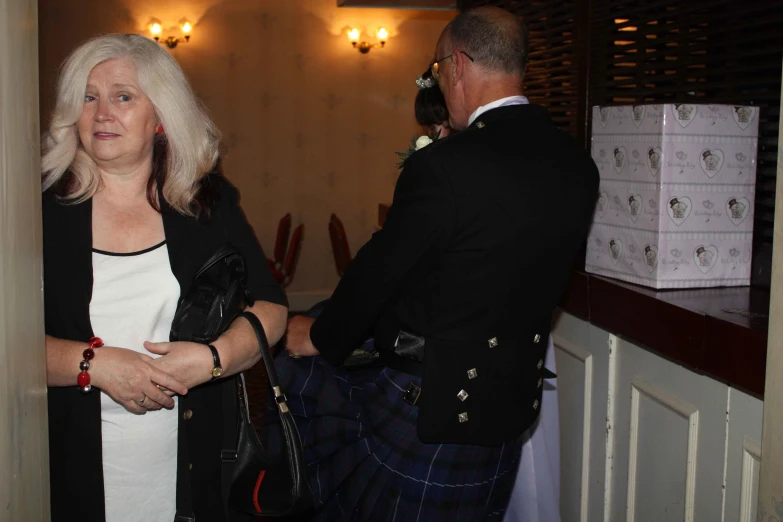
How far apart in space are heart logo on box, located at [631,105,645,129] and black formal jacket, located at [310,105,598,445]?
1.18ft

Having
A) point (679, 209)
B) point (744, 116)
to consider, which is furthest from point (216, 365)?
point (744, 116)

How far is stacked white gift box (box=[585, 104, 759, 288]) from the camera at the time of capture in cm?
212

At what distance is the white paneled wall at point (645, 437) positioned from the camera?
6.33ft

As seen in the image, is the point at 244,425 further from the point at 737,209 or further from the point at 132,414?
the point at 737,209

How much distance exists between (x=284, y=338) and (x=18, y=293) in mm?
1456

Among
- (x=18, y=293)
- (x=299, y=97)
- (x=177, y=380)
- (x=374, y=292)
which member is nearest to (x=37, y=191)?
(x=18, y=293)

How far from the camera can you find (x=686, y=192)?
214cm

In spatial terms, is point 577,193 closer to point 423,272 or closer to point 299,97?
point 423,272

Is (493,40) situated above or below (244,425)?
above

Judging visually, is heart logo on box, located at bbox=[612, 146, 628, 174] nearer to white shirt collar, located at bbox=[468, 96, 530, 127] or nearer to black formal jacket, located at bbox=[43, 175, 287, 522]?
white shirt collar, located at bbox=[468, 96, 530, 127]

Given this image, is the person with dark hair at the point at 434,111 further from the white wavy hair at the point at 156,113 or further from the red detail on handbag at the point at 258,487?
the red detail on handbag at the point at 258,487

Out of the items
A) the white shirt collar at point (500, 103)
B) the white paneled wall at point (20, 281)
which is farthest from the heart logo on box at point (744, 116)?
the white paneled wall at point (20, 281)

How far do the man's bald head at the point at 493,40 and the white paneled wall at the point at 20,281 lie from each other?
1310mm

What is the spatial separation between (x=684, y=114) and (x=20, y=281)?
1828 mm
